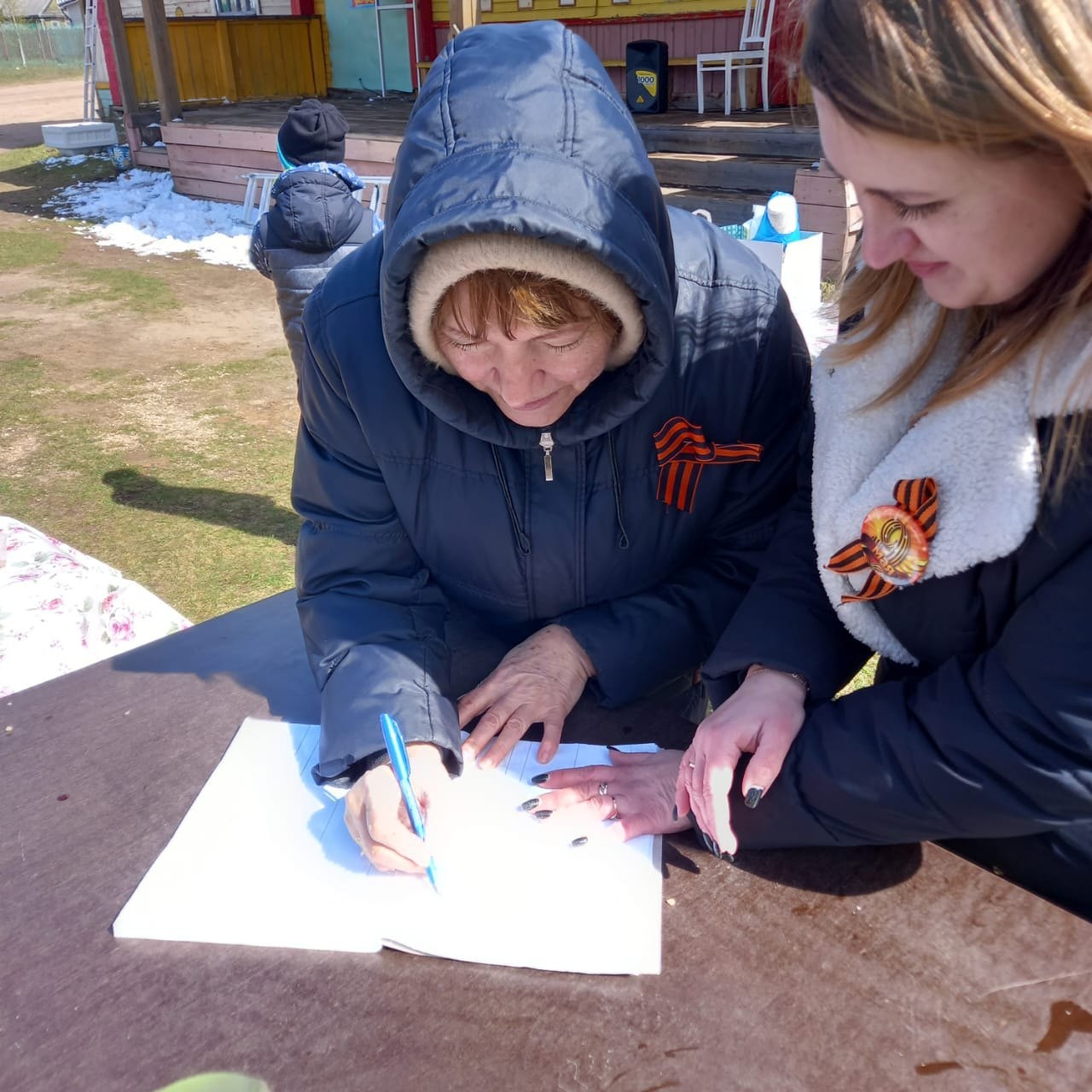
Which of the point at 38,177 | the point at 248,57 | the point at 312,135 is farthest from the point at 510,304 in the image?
the point at 248,57

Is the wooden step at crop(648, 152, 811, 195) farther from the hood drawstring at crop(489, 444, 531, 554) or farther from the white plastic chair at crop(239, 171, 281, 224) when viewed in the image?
the hood drawstring at crop(489, 444, 531, 554)

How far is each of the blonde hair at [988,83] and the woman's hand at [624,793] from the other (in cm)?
50

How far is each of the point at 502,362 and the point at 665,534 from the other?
366 millimetres

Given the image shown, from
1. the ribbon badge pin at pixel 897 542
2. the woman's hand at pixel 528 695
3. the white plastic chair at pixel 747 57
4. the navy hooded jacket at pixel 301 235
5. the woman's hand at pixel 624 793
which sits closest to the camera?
the ribbon badge pin at pixel 897 542

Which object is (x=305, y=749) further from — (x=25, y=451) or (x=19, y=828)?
(x=25, y=451)

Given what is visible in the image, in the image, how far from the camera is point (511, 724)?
122 centimetres

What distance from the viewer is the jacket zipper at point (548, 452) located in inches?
50.8

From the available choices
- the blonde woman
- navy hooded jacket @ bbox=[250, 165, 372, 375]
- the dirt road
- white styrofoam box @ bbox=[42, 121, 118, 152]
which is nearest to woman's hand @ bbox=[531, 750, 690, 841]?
the blonde woman

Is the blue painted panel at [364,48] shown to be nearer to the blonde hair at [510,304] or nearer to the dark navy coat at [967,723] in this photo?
the blonde hair at [510,304]

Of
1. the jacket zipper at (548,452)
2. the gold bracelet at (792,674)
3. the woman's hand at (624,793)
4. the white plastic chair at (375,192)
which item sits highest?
the jacket zipper at (548,452)

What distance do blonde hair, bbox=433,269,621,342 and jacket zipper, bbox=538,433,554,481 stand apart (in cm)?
18

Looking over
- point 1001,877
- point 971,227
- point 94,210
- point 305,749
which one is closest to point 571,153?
point 971,227

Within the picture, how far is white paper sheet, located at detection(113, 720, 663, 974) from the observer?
0.94 metres

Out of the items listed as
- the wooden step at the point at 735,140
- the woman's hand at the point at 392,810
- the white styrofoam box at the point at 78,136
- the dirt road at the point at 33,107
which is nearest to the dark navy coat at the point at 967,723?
the woman's hand at the point at 392,810
